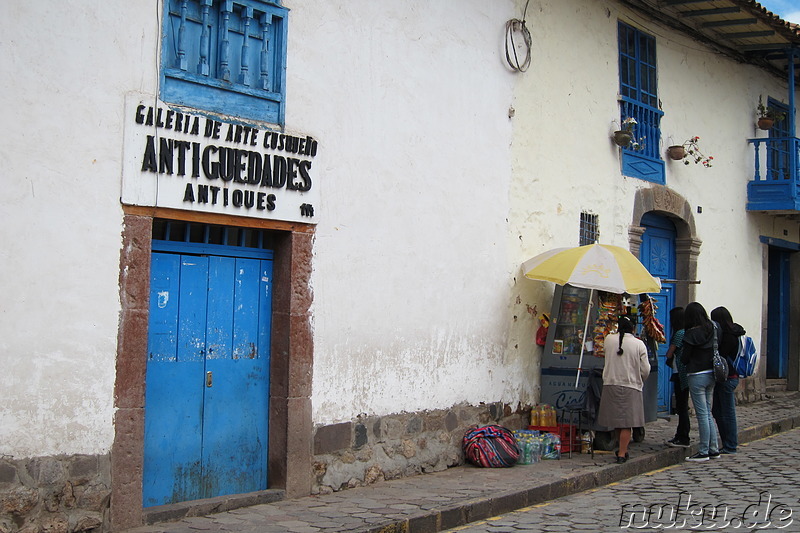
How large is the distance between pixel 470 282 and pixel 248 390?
9.00ft

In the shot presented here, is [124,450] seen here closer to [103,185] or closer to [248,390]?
[248,390]

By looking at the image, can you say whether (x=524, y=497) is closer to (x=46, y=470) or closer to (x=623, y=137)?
(x=46, y=470)

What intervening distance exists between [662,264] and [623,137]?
2390 mm

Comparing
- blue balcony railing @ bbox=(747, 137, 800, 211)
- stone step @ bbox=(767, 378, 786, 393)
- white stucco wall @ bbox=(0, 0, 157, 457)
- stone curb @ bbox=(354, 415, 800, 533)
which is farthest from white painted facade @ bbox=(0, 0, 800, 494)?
stone step @ bbox=(767, 378, 786, 393)

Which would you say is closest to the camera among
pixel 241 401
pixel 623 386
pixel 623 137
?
pixel 241 401

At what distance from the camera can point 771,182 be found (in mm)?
13914

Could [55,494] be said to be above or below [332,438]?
below

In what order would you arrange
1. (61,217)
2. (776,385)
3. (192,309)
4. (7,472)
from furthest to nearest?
1. (776,385)
2. (192,309)
3. (61,217)
4. (7,472)

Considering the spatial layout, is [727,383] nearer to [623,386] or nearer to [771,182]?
[623,386]

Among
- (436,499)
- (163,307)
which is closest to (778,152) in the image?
(436,499)

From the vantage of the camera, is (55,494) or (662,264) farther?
(662,264)

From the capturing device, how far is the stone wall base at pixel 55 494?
18.1ft

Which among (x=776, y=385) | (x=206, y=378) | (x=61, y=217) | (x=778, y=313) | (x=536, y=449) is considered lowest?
(x=536, y=449)

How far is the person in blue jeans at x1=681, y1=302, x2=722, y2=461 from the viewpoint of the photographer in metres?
9.25
